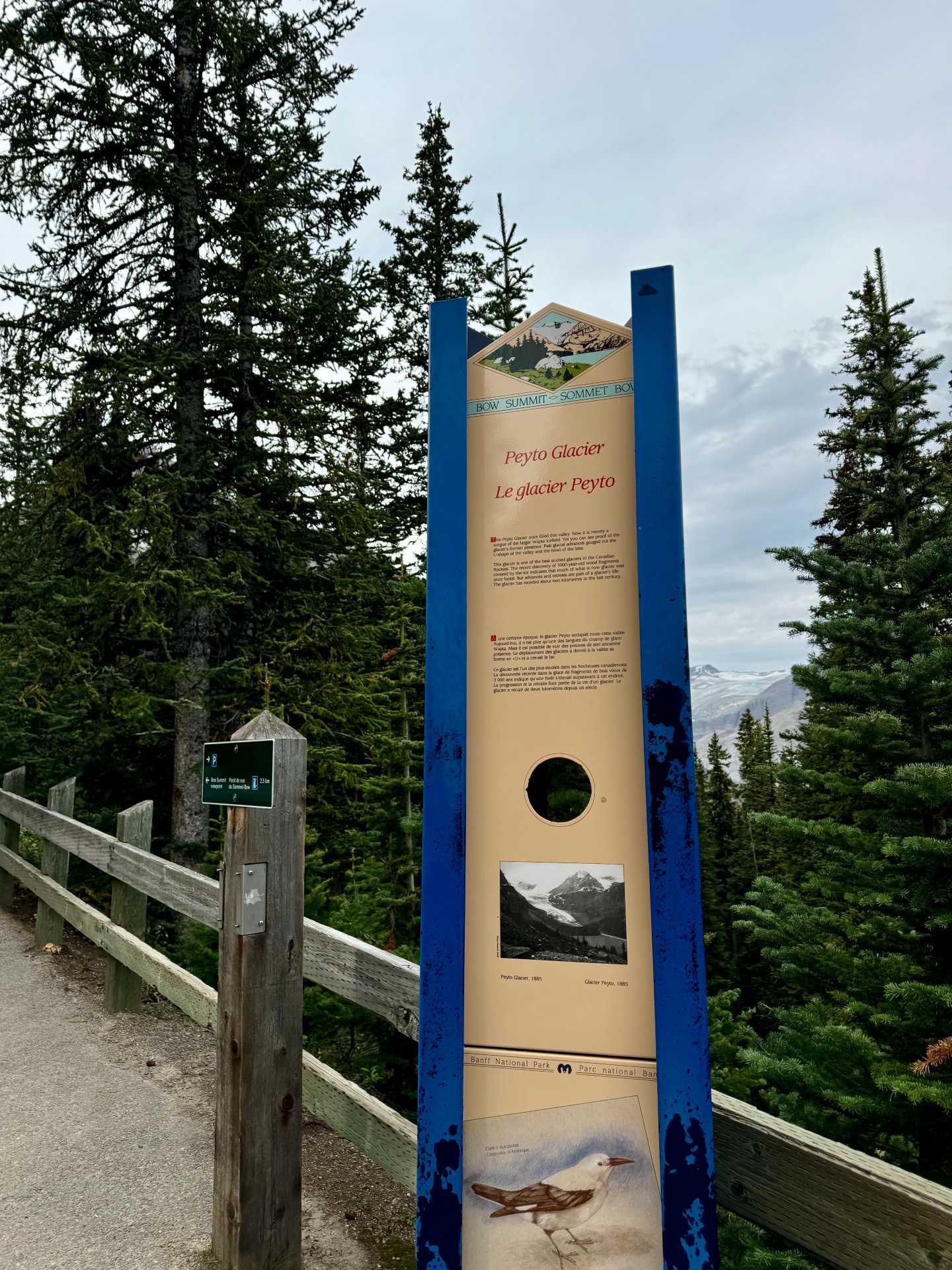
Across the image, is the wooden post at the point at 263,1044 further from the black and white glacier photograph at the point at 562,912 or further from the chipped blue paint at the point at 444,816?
the black and white glacier photograph at the point at 562,912

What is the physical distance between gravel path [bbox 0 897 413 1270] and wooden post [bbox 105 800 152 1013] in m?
0.10

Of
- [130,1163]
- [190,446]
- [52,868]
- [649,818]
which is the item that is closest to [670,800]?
[649,818]

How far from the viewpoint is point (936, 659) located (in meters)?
7.81

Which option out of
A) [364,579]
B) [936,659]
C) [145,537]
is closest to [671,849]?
[936,659]

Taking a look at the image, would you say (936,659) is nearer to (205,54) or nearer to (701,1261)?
(701,1261)

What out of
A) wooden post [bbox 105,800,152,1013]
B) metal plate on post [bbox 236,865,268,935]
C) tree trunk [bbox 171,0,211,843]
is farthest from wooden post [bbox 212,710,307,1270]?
tree trunk [bbox 171,0,211,843]

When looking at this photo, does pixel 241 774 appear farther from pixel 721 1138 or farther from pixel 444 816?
pixel 721 1138

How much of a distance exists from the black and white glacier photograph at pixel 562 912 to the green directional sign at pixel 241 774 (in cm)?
93

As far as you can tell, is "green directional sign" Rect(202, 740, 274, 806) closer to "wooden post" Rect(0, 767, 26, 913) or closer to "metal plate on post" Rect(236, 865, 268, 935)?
"metal plate on post" Rect(236, 865, 268, 935)

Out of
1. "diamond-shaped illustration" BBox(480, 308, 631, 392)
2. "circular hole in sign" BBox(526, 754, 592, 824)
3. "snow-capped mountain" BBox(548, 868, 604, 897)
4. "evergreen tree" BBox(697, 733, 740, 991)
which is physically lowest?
"evergreen tree" BBox(697, 733, 740, 991)

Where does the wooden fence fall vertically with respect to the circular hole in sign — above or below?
below

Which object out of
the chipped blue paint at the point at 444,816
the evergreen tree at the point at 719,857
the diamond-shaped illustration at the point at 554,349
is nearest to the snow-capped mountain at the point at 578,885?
the chipped blue paint at the point at 444,816

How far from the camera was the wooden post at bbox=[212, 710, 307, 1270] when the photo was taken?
2439 mm

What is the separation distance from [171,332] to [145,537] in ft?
10.5
